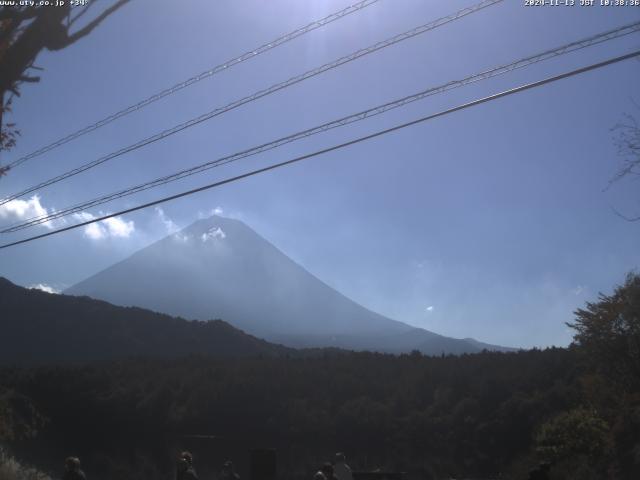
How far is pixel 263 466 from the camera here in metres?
10.7

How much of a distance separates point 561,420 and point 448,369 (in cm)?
3400

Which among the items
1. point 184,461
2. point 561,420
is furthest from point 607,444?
point 184,461

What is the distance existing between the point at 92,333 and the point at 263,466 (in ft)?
251

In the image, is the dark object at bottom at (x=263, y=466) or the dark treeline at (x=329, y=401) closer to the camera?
the dark object at bottom at (x=263, y=466)

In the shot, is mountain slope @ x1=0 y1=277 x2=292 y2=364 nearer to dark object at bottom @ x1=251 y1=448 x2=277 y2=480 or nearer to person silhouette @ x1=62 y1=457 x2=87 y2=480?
dark object at bottom @ x1=251 y1=448 x2=277 y2=480

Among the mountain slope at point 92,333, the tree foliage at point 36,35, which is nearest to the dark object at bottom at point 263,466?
the tree foliage at point 36,35

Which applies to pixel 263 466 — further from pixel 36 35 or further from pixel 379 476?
pixel 36 35

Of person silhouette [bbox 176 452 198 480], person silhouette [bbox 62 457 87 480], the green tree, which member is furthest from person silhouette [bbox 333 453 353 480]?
the green tree

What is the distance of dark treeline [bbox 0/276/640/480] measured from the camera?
4084 cm

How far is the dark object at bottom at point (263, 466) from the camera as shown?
34.9ft

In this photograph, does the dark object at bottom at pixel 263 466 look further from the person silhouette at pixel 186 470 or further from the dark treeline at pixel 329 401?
the dark treeline at pixel 329 401

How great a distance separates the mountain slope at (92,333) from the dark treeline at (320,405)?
18.8 metres

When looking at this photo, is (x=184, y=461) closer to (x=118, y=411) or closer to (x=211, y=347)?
(x=118, y=411)

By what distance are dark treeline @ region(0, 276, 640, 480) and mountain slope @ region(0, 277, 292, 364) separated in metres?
18.8
